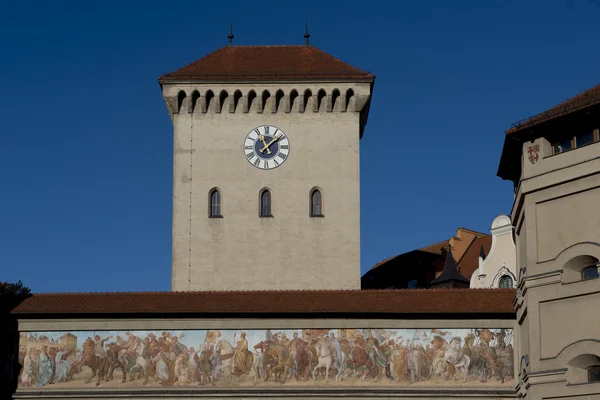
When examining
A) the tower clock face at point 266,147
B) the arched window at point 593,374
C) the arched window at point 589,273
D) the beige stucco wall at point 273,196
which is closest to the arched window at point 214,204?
the beige stucco wall at point 273,196

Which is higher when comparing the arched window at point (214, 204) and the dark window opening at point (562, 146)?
the arched window at point (214, 204)

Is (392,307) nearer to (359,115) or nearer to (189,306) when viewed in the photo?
(189,306)

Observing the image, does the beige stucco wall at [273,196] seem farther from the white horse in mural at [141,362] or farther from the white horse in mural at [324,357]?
the white horse in mural at [324,357]

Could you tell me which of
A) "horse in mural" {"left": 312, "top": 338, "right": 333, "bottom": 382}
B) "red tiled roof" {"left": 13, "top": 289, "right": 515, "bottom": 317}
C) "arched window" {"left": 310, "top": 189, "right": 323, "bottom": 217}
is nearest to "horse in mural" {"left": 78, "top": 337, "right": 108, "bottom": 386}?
"red tiled roof" {"left": 13, "top": 289, "right": 515, "bottom": 317}

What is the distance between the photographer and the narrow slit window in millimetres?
45125

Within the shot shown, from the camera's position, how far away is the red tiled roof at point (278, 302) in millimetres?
34844

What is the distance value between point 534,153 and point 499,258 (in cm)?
2302

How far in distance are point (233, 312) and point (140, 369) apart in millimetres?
3301

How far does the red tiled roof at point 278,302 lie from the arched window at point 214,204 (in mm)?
9487

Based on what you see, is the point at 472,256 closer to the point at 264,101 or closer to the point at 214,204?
the point at 264,101

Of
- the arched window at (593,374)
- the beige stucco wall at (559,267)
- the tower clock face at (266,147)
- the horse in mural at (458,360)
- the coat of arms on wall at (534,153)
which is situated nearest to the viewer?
the arched window at (593,374)

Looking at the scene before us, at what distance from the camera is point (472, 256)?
61688 millimetres

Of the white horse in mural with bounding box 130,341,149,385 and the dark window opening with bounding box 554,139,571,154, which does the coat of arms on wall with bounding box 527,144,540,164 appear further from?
Answer: the white horse in mural with bounding box 130,341,149,385

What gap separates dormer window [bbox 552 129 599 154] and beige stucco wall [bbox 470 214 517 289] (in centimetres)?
2251
